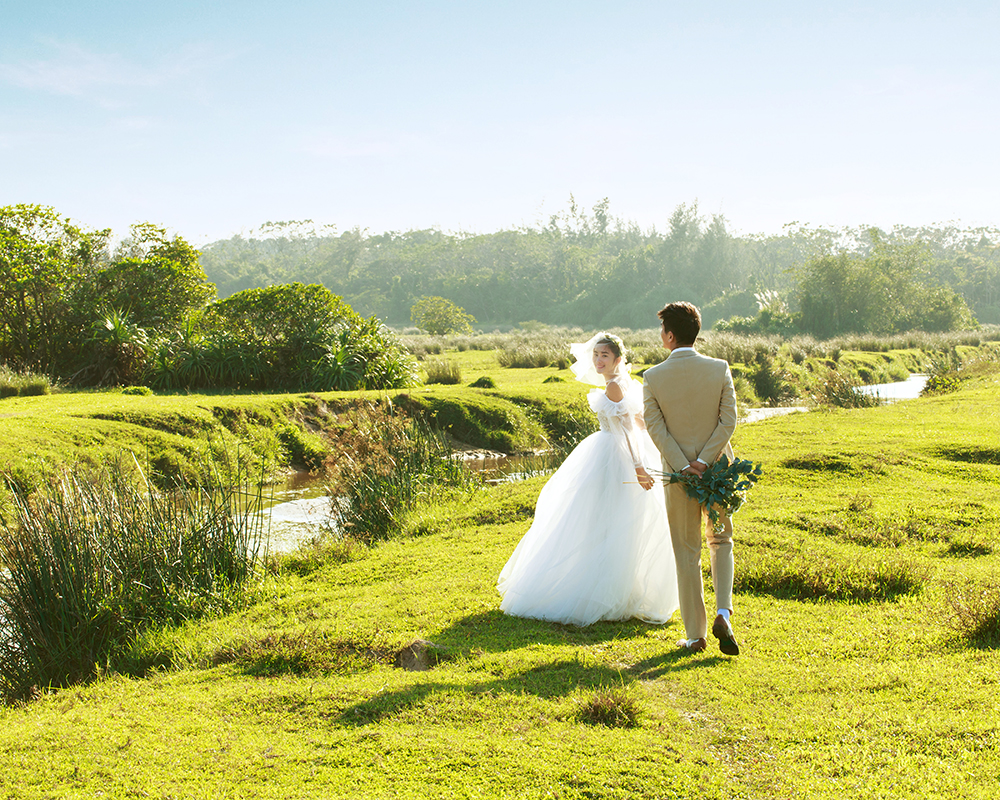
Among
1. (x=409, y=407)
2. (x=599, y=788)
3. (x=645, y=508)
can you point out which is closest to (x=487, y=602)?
(x=645, y=508)

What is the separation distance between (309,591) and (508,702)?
342cm

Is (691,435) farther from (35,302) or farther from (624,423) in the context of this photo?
(35,302)

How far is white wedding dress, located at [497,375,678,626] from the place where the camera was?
5582 mm

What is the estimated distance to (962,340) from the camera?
4275 centimetres

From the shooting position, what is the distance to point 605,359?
593cm

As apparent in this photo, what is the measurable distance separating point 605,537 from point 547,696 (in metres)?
1.58

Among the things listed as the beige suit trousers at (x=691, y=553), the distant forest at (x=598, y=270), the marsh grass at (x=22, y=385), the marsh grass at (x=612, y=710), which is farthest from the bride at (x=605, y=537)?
the distant forest at (x=598, y=270)

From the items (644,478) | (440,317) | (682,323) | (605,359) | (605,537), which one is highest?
(440,317)

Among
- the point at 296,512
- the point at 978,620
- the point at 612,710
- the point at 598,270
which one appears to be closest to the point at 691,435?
the point at 612,710

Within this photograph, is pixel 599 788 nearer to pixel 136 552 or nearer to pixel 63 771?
pixel 63 771

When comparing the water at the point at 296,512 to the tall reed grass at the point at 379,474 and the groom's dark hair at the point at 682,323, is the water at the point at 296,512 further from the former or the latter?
the groom's dark hair at the point at 682,323

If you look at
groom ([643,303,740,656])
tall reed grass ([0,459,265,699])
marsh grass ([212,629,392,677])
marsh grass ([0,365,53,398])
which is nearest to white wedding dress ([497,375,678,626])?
groom ([643,303,740,656])

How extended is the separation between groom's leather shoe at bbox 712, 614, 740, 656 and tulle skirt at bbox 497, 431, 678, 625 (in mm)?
794

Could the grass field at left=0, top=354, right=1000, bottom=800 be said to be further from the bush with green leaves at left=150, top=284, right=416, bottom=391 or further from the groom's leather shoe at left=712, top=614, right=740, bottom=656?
the bush with green leaves at left=150, top=284, right=416, bottom=391
